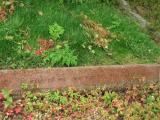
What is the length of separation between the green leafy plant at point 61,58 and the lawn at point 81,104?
45 centimetres

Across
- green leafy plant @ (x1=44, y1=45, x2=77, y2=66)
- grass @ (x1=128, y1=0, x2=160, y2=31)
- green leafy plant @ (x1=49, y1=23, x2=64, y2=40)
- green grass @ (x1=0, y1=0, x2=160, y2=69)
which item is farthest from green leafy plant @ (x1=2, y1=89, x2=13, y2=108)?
grass @ (x1=128, y1=0, x2=160, y2=31)

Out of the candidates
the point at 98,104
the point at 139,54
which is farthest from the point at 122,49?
the point at 98,104

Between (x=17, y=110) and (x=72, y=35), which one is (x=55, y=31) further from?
(x=17, y=110)

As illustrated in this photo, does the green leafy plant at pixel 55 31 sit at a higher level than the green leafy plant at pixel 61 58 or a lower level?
higher

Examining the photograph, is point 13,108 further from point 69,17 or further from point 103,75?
point 69,17

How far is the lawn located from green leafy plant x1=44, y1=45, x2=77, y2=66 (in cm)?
45

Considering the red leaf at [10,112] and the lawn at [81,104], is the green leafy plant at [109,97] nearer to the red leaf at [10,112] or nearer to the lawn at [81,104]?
the lawn at [81,104]

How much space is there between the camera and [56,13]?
742 cm

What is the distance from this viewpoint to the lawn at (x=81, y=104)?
6129 mm

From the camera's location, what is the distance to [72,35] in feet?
23.5

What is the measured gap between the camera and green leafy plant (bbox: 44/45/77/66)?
6.68 meters

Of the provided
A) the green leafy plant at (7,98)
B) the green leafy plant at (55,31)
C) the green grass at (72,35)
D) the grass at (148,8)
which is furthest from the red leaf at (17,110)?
the grass at (148,8)

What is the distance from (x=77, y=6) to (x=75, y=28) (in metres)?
0.74

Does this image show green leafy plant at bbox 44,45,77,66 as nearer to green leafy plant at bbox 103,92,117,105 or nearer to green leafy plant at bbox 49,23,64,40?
green leafy plant at bbox 49,23,64,40
